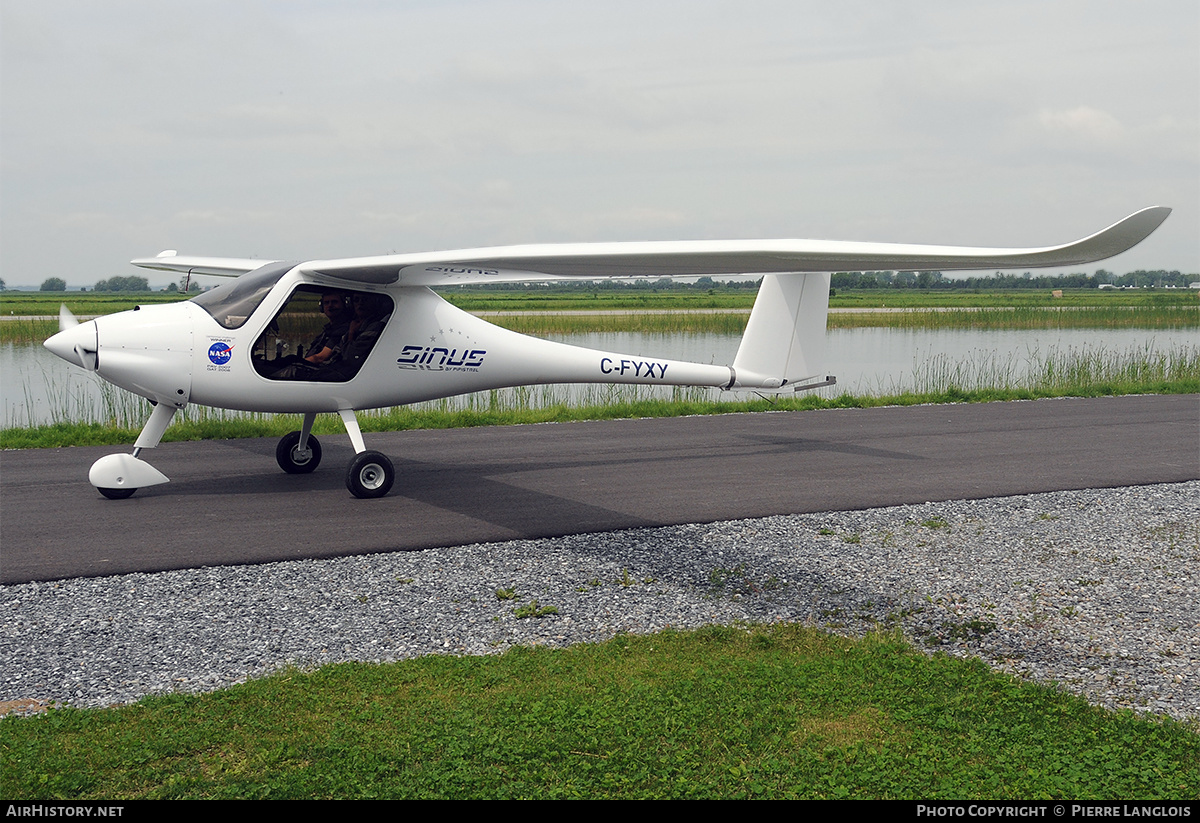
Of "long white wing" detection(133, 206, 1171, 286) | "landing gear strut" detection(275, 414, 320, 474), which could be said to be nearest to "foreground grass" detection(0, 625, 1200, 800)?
"long white wing" detection(133, 206, 1171, 286)

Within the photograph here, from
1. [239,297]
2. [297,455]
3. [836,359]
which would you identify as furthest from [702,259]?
[836,359]

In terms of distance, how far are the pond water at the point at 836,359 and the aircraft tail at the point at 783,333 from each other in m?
6.45

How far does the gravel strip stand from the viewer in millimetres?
5004

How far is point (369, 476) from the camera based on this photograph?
9203 mm

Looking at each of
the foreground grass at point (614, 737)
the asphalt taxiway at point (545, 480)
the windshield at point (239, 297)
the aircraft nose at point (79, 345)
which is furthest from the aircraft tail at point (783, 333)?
the aircraft nose at point (79, 345)

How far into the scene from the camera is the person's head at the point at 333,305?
361 inches

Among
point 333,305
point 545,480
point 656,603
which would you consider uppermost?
point 333,305

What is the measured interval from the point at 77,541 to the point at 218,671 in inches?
132

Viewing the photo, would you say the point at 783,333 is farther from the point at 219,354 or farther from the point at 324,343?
the point at 219,354

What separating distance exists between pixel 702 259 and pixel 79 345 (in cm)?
A: 569

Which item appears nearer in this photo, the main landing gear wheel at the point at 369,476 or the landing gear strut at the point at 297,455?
the main landing gear wheel at the point at 369,476

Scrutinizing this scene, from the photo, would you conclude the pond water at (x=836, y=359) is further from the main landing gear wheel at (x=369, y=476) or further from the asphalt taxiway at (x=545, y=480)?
the main landing gear wheel at (x=369, y=476)

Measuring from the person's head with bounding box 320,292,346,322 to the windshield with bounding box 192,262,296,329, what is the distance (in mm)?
420

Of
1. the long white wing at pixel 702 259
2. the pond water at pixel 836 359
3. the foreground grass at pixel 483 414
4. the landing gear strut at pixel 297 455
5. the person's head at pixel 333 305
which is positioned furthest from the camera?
the pond water at pixel 836 359
